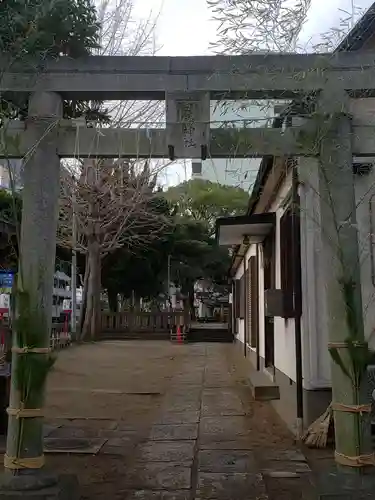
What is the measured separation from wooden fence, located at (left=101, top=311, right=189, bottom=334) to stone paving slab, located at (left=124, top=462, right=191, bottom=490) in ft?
72.1

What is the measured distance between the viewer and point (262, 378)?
32.6 feet

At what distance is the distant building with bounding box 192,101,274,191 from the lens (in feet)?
14.6

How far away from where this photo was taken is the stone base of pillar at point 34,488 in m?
Result: 3.77

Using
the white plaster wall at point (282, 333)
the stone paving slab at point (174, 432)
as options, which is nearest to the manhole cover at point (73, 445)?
the stone paving slab at point (174, 432)

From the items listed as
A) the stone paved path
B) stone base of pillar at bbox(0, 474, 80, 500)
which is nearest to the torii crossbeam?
stone base of pillar at bbox(0, 474, 80, 500)

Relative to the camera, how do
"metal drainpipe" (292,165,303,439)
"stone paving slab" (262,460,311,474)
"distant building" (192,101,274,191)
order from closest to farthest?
"distant building" (192,101,274,191), "stone paving slab" (262,460,311,474), "metal drainpipe" (292,165,303,439)

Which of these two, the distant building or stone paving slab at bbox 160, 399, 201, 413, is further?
stone paving slab at bbox 160, 399, 201, 413

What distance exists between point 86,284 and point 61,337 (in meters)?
4.53

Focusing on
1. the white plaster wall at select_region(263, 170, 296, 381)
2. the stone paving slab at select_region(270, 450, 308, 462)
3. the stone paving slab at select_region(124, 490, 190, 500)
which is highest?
the white plaster wall at select_region(263, 170, 296, 381)

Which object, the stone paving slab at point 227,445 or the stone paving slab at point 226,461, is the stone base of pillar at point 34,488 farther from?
the stone paving slab at point 227,445

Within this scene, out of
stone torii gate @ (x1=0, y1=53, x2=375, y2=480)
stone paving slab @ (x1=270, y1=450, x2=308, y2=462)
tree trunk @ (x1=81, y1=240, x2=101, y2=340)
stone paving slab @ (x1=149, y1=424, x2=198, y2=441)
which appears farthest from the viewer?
tree trunk @ (x1=81, y1=240, x2=101, y2=340)

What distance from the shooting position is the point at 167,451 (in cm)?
580

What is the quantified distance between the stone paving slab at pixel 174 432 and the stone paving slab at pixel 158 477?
1.11 meters

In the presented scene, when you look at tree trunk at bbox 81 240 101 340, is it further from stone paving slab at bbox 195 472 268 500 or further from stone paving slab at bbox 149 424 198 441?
stone paving slab at bbox 195 472 268 500
